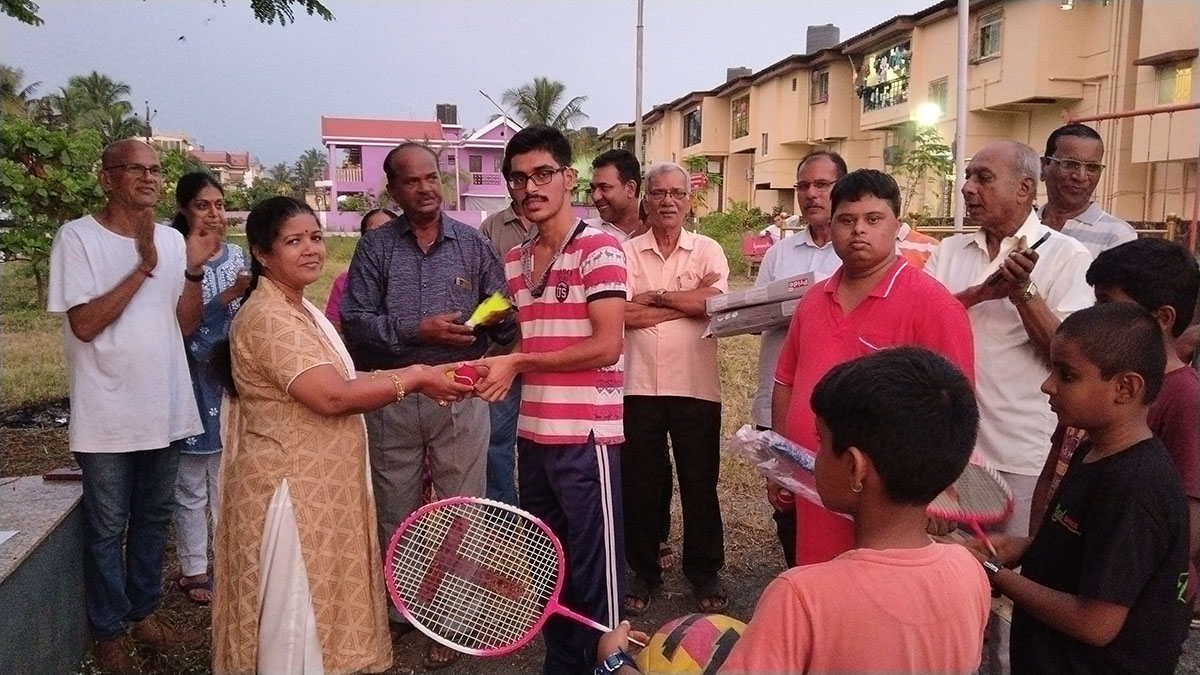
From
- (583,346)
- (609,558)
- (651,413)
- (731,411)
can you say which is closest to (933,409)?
(583,346)

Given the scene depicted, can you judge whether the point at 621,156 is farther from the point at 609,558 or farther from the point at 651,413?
the point at 609,558

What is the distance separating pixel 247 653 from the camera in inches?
103

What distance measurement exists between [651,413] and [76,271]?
264 centimetres

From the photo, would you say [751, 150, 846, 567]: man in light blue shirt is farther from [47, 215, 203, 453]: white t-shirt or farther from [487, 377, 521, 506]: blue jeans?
[47, 215, 203, 453]: white t-shirt

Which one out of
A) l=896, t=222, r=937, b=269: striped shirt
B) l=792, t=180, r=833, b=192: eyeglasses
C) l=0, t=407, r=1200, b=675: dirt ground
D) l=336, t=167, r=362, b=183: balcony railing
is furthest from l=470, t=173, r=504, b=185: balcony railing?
l=896, t=222, r=937, b=269: striped shirt

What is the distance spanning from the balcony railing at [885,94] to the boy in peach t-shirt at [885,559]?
25.5 meters

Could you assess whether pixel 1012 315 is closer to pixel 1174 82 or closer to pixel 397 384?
pixel 397 384

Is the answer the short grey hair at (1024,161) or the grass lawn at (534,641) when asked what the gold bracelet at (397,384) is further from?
the short grey hair at (1024,161)

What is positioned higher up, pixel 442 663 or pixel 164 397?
pixel 164 397

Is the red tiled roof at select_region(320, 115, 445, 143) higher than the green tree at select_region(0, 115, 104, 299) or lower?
higher

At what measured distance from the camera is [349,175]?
48.0m

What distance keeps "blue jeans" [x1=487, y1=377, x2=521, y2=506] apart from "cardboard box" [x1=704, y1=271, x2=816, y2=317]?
64.3 inches

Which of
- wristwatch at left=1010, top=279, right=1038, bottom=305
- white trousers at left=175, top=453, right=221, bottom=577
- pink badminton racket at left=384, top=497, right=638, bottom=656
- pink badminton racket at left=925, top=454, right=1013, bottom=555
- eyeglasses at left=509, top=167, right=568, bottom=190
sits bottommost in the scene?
white trousers at left=175, top=453, right=221, bottom=577

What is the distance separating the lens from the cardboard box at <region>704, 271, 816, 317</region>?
3506mm
